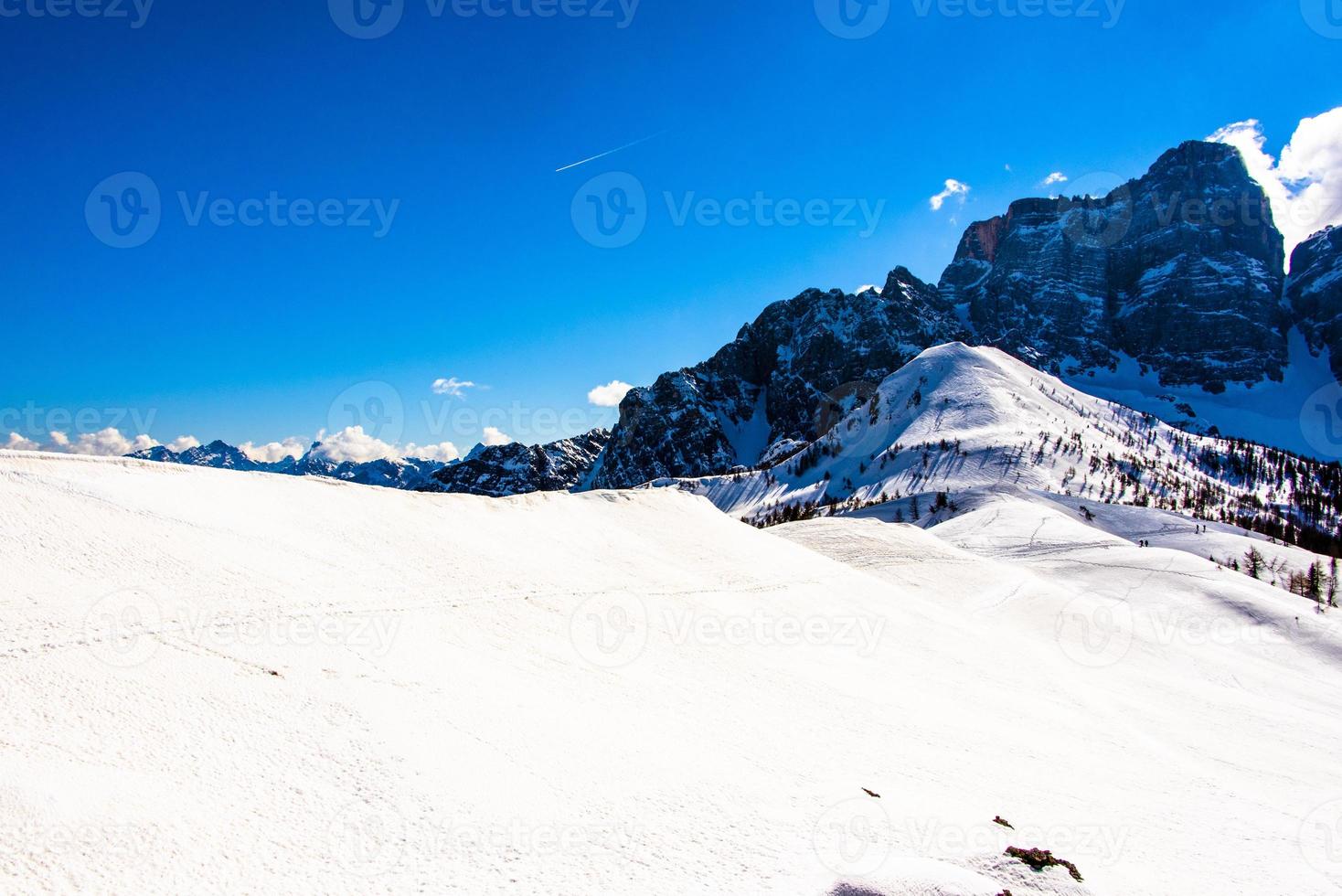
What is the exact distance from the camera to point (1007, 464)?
121312mm

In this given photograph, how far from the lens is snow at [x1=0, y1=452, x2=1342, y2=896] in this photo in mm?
6207

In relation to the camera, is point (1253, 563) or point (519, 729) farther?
point (1253, 563)

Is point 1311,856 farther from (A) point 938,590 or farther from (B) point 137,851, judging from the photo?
(A) point 938,590

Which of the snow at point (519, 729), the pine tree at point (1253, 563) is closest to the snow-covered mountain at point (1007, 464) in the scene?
the pine tree at point (1253, 563)

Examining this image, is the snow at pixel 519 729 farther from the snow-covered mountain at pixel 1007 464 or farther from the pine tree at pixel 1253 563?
the snow-covered mountain at pixel 1007 464

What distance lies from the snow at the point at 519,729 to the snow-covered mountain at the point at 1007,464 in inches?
3078

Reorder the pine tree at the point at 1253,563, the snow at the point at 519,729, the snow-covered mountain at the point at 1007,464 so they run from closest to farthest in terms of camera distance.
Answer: the snow at the point at 519,729 → the pine tree at the point at 1253,563 → the snow-covered mountain at the point at 1007,464

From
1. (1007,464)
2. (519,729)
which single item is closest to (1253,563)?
(1007,464)

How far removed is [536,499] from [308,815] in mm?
14549

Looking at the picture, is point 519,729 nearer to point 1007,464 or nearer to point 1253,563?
point 1253,563

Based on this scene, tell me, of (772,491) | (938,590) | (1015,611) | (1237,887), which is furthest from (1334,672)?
(772,491)

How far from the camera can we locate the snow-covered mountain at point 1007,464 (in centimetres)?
11825

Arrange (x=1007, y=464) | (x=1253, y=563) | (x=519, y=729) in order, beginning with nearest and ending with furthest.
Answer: (x=519, y=729)
(x=1253, y=563)
(x=1007, y=464)

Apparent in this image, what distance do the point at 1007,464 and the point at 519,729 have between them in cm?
13167
